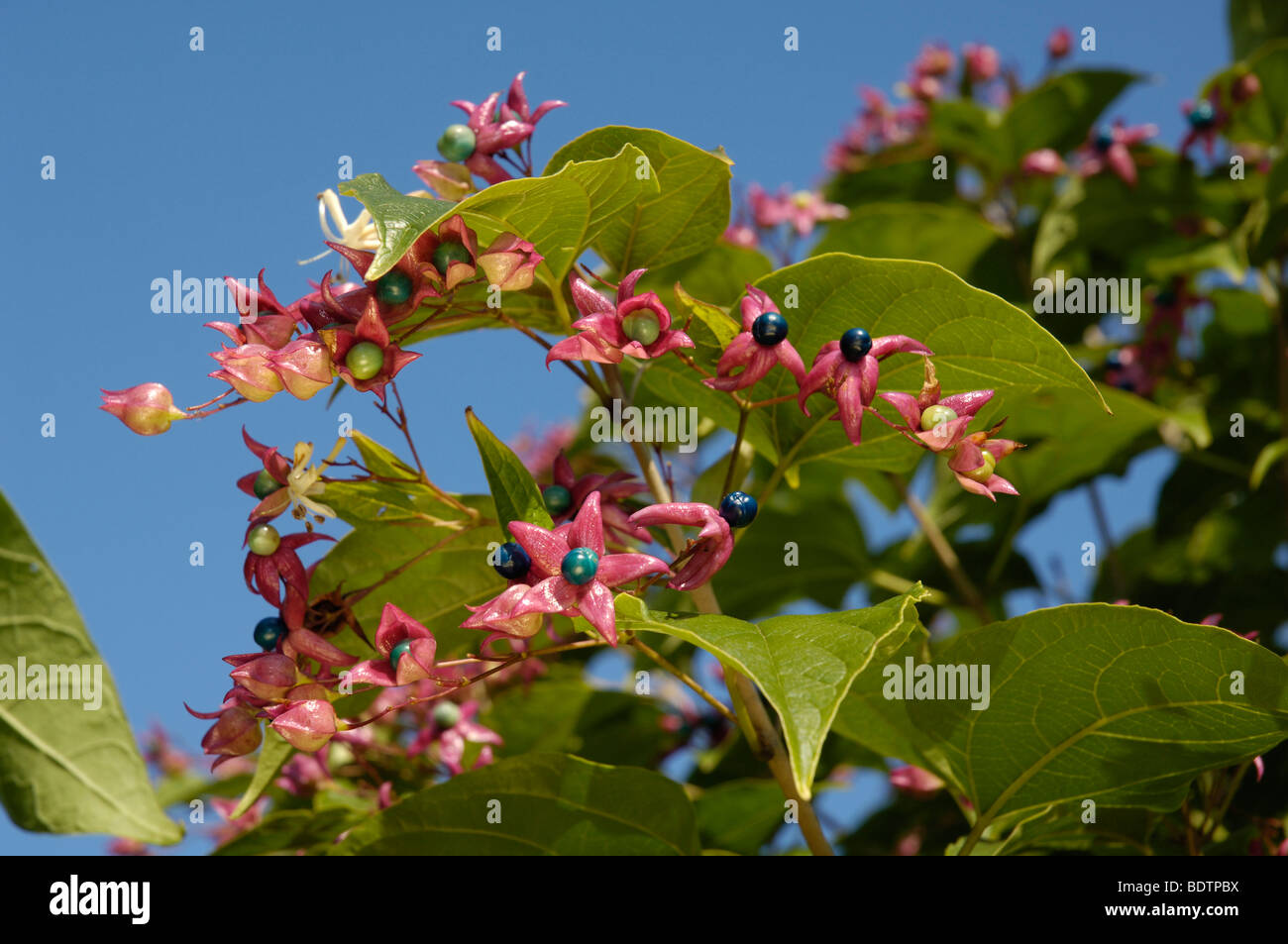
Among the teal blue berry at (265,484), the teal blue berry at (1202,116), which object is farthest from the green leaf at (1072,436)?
the teal blue berry at (265,484)

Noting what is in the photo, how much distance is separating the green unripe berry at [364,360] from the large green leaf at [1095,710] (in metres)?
0.71

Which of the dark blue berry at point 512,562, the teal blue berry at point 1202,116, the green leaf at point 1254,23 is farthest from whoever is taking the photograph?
the green leaf at point 1254,23

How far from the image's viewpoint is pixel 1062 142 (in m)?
2.81

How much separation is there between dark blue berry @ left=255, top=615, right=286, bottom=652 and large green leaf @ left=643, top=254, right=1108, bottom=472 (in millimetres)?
546

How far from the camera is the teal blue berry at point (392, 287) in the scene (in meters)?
1.07

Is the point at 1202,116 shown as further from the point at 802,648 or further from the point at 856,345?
the point at 802,648

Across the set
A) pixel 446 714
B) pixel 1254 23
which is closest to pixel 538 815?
pixel 446 714

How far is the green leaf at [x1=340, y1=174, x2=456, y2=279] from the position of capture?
91 cm

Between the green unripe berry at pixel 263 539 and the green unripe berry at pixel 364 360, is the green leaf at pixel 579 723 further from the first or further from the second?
the green unripe berry at pixel 364 360

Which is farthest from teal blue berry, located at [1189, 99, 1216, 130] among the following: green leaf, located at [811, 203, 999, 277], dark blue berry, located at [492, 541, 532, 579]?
dark blue berry, located at [492, 541, 532, 579]

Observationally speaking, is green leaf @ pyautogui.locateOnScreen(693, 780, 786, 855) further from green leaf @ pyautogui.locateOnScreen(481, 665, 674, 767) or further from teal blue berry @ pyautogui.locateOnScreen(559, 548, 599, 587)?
teal blue berry @ pyautogui.locateOnScreen(559, 548, 599, 587)

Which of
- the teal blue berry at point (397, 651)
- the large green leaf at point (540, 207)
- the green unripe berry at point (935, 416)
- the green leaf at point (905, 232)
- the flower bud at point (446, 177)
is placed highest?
the green leaf at point (905, 232)
